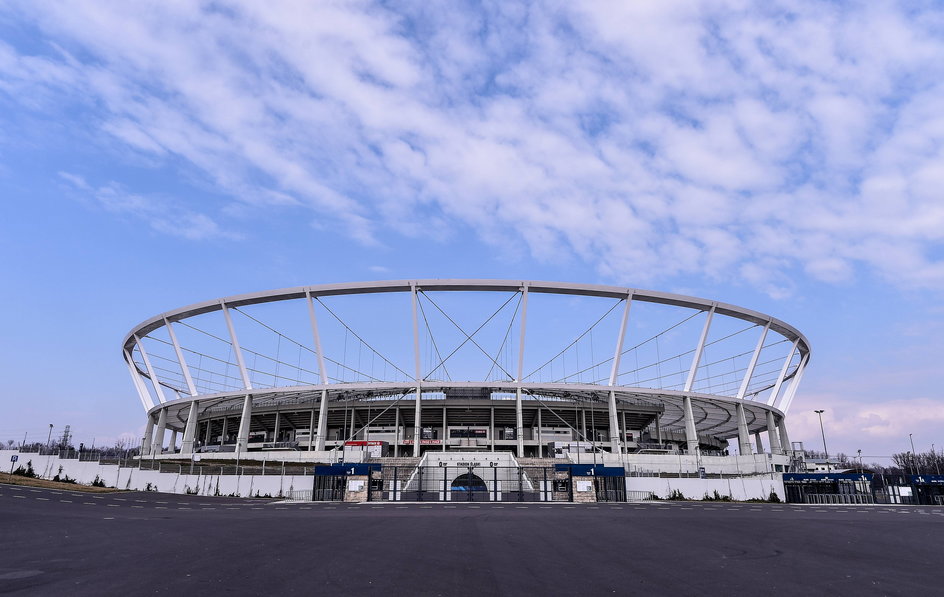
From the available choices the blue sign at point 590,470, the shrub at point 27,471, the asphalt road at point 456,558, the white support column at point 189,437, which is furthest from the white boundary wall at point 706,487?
the shrub at point 27,471

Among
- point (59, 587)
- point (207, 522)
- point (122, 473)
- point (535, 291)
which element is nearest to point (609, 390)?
point (535, 291)

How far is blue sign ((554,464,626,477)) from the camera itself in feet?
124

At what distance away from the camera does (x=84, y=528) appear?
652 inches

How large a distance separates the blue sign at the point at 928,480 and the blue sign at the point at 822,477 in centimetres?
321

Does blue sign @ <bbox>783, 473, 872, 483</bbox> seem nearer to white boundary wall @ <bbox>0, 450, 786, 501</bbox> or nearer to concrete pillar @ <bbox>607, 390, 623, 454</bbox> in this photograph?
white boundary wall @ <bbox>0, 450, 786, 501</bbox>

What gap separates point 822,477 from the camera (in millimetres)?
46500

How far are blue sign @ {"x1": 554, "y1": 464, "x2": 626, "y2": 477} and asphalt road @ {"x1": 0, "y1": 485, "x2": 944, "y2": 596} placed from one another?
62.4 feet

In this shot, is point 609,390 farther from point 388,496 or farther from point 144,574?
point 144,574

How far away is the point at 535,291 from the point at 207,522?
154ft

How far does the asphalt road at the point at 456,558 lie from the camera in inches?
332

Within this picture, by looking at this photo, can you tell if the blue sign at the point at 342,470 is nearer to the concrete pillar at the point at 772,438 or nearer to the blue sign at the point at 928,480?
the blue sign at the point at 928,480

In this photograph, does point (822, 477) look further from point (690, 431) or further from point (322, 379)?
point (322, 379)

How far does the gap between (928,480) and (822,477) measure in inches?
386

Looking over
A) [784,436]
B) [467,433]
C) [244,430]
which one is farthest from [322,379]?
[784,436]
